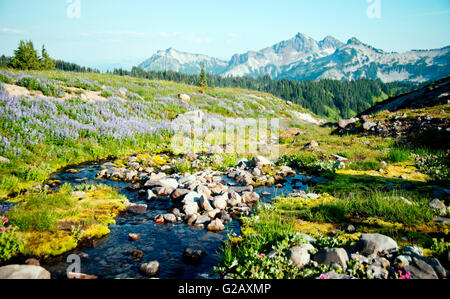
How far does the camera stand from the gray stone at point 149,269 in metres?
4.34

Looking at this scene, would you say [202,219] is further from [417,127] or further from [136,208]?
[417,127]

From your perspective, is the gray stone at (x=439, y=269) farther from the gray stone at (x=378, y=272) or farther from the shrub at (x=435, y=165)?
the shrub at (x=435, y=165)

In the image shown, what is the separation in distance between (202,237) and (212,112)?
1075 inches

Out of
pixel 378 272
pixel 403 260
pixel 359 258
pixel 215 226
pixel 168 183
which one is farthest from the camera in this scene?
pixel 168 183

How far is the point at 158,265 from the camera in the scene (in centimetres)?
452

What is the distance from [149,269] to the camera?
4375mm

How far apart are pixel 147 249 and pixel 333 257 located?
3846 mm

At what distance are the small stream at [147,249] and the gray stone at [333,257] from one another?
1933mm

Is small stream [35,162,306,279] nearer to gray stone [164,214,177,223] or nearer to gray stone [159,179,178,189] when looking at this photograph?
gray stone [164,214,177,223]

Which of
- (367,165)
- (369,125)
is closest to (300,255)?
(367,165)

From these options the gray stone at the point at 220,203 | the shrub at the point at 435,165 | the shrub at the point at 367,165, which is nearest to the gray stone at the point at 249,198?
the gray stone at the point at 220,203

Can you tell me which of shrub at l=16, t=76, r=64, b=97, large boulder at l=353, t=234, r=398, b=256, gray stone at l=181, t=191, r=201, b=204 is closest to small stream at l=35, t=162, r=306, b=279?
gray stone at l=181, t=191, r=201, b=204

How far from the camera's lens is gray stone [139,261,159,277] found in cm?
434
